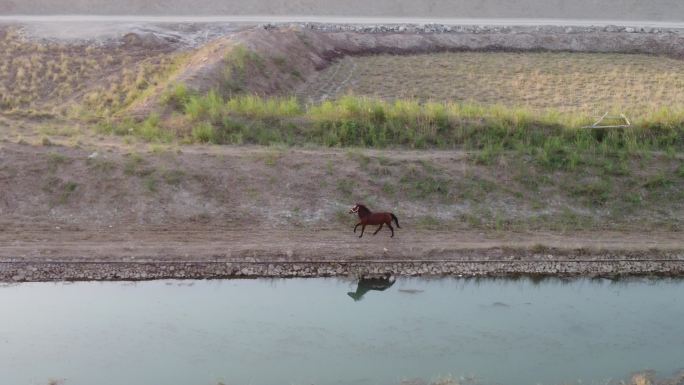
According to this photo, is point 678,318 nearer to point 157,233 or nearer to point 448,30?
point 157,233

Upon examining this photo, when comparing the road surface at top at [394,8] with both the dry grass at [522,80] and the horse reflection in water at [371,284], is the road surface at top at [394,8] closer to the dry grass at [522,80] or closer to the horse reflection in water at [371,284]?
the dry grass at [522,80]

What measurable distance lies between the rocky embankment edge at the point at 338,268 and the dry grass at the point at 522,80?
831 cm

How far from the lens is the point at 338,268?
13.3 metres

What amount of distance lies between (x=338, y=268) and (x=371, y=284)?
0.69m

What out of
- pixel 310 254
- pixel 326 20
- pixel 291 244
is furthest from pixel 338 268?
pixel 326 20

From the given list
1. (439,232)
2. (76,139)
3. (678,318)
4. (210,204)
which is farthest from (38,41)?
(678,318)

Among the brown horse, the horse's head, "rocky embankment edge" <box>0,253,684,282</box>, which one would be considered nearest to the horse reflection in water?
"rocky embankment edge" <box>0,253,684,282</box>

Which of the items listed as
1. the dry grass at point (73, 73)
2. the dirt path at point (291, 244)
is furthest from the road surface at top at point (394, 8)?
the dirt path at point (291, 244)

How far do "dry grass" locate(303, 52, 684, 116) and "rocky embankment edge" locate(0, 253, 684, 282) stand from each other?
327 inches

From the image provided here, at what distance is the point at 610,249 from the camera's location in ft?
46.3

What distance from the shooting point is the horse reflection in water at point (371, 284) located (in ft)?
42.5

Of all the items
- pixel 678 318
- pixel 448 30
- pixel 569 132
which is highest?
pixel 448 30

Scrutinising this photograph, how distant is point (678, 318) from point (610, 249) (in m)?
2.12

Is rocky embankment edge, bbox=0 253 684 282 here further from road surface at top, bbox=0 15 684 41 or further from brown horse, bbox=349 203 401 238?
road surface at top, bbox=0 15 684 41
